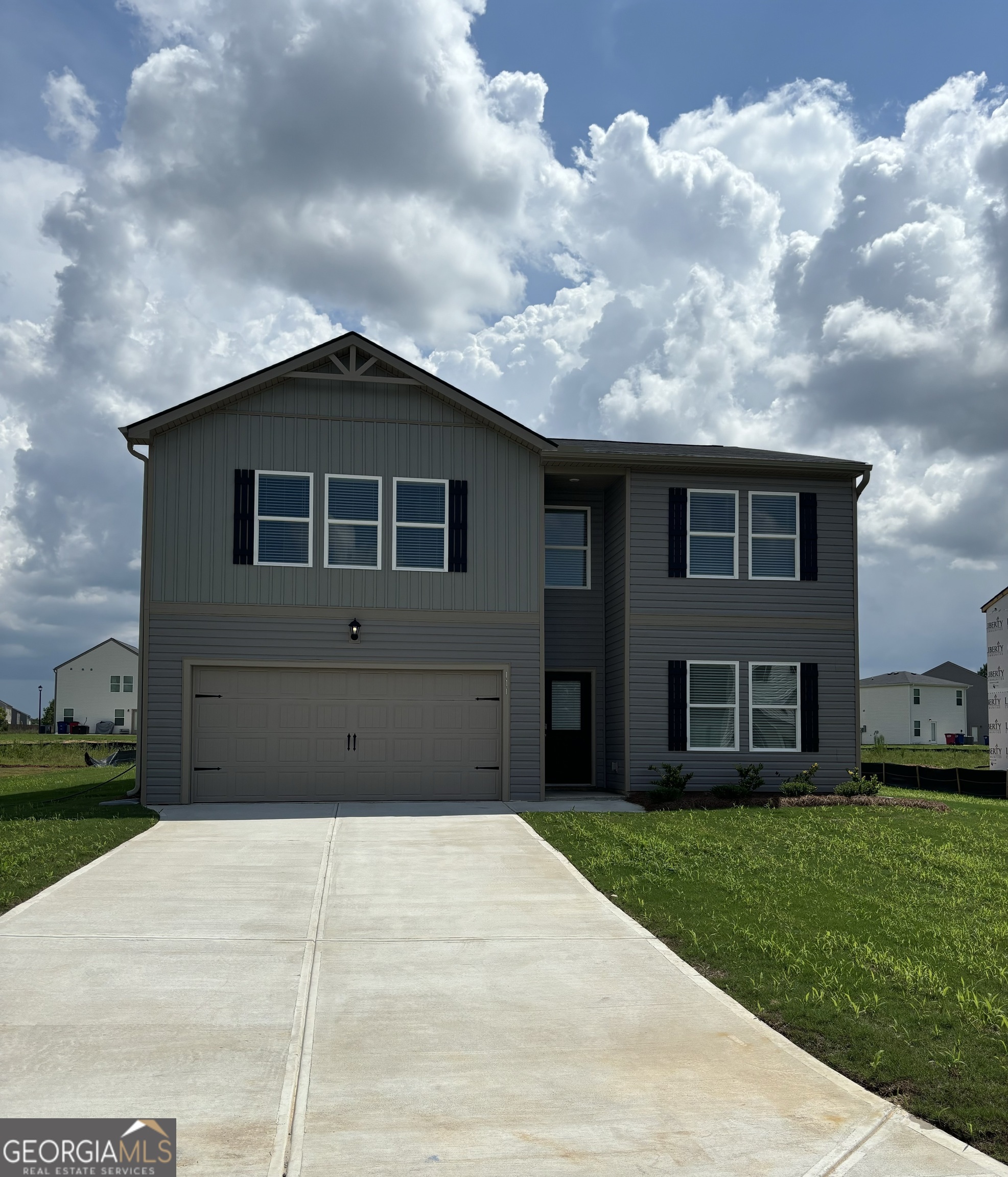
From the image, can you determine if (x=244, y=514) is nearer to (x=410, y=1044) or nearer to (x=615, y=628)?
(x=615, y=628)

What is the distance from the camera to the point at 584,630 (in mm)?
19484

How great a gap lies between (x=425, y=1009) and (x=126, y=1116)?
2.07m

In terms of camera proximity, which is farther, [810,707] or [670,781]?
[810,707]

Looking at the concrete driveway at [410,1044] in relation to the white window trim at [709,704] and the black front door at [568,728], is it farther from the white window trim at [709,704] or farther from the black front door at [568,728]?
the black front door at [568,728]

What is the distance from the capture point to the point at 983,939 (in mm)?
7914

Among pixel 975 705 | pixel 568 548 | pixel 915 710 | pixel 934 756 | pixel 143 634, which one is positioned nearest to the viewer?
pixel 143 634

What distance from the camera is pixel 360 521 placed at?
56.7 feet

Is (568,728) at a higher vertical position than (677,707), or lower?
lower

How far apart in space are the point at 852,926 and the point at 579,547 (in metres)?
12.0

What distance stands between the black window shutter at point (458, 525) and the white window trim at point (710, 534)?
386cm

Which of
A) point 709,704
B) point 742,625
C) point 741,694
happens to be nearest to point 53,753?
point 709,704

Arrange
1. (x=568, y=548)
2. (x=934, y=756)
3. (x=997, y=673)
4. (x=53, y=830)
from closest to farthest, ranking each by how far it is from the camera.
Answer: (x=53, y=830), (x=568, y=548), (x=997, y=673), (x=934, y=756)

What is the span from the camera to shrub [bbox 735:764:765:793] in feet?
56.9

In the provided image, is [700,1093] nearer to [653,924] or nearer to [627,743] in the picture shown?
[653,924]
